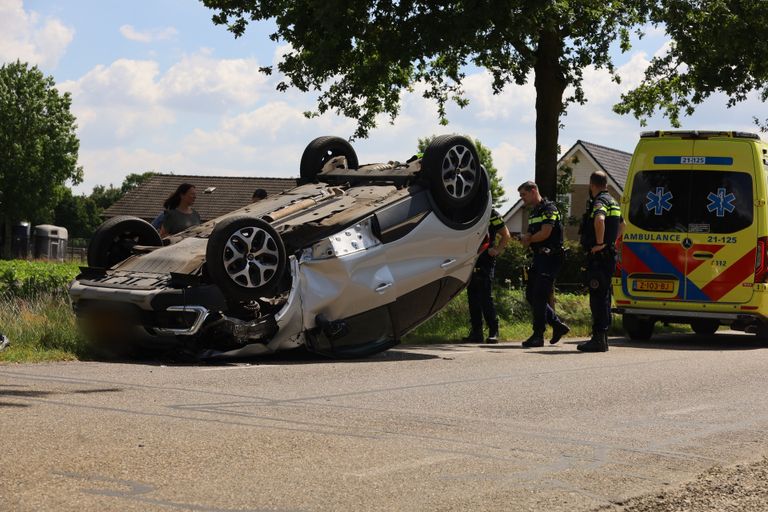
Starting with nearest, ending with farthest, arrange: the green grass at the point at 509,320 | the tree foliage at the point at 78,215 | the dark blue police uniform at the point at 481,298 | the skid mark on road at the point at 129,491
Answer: the skid mark on road at the point at 129,491, the dark blue police uniform at the point at 481,298, the green grass at the point at 509,320, the tree foliage at the point at 78,215

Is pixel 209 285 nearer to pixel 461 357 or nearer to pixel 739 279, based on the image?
pixel 461 357

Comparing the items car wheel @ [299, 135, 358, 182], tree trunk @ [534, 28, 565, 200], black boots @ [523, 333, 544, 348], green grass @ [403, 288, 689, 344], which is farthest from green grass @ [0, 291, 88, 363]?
tree trunk @ [534, 28, 565, 200]

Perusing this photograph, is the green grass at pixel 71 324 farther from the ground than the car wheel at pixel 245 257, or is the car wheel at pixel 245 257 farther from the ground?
the car wheel at pixel 245 257

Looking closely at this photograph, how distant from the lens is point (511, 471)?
19.9ft

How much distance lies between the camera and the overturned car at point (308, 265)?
1026 cm

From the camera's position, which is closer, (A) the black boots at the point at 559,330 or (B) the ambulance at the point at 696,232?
(A) the black boots at the point at 559,330

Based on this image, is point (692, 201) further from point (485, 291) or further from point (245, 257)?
point (245, 257)

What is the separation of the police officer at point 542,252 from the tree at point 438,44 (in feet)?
14.3

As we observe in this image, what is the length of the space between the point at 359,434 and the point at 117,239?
5.24 m

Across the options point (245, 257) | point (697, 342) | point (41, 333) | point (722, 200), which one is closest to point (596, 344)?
Result: point (722, 200)

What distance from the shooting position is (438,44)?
18.1m

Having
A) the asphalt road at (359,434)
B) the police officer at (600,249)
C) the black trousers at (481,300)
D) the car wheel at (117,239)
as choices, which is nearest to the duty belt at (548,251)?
the police officer at (600,249)

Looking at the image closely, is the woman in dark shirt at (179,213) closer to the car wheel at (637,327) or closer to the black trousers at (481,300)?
the black trousers at (481,300)

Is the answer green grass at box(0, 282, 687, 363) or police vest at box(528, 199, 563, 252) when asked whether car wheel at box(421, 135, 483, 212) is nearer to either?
police vest at box(528, 199, 563, 252)
